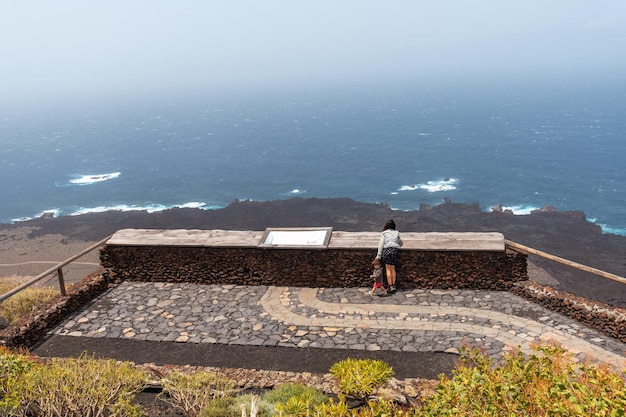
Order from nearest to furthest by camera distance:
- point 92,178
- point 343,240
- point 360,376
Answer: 1. point 360,376
2. point 343,240
3. point 92,178

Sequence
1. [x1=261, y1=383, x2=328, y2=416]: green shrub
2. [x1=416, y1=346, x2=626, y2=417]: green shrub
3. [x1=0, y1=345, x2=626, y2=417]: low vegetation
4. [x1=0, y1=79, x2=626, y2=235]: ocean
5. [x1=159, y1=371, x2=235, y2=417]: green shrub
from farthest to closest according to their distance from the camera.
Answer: [x1=0, y1=79, x2=626, y2=235]: ocean
[x1=159, y1=371, x2=235, y2=417]: green shrub
[x1=261, y1=383, x2=328, y2=416]: green shrub
[x1=0, y1=345, x2=626, y2=417]: low vegetation
[x1=416, y1=346, x2=626, y2=417]: green shrub

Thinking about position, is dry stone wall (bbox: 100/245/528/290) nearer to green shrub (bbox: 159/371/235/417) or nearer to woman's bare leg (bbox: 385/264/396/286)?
woman's bare leg (bbox: 385/264/396/286)

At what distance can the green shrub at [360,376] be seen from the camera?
26.0 feet

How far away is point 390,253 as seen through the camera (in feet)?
39.3

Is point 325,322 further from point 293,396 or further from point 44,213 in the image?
point 44,213

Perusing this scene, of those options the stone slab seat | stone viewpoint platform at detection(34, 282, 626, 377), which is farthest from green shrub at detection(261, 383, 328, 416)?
the stone slab seat

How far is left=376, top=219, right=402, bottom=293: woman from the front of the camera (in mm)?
11977

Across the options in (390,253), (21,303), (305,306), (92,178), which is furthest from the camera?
(92,178)

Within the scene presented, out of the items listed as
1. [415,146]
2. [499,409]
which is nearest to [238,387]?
[499,409]

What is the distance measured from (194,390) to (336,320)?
13.4ft

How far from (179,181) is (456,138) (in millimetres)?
77396

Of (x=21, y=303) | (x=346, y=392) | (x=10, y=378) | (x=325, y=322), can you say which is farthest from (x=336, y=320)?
(x=21, y=303)

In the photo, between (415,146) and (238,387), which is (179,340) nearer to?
(238,387)

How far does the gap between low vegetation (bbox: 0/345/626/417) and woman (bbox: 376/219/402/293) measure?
3666 mm
